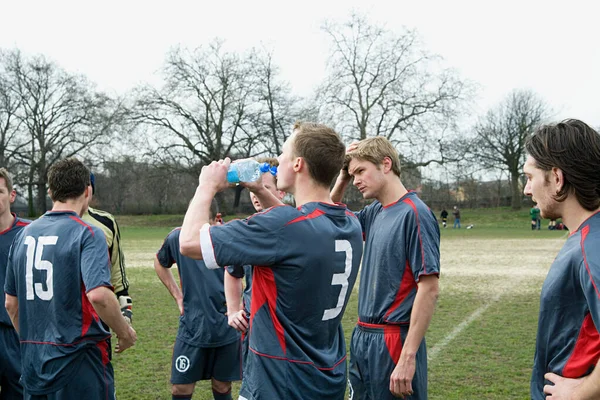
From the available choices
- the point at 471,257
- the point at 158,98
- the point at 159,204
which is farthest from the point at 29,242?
the point at 159,204

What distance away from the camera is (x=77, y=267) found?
11.5 feet

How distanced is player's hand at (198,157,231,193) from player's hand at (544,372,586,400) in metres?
1.66

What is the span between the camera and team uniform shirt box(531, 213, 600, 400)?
84.5 inches

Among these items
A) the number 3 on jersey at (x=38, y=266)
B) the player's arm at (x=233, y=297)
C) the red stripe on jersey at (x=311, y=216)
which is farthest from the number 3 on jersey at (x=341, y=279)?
the number 3 on jersey at (x=38, y=266)

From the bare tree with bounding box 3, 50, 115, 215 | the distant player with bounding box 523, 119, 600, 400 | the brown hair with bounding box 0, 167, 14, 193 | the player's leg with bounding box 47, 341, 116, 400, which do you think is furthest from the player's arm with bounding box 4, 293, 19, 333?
the bare tree with bounding box 3, 50, 115, 215

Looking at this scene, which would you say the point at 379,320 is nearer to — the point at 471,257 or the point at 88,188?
the point at 88,188

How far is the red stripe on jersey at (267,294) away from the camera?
8.84 ft

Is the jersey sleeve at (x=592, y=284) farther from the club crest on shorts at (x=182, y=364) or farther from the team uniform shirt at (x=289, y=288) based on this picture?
the club crest on shorts at (x=182, y=364)

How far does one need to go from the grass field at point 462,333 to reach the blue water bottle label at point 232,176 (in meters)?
3.77

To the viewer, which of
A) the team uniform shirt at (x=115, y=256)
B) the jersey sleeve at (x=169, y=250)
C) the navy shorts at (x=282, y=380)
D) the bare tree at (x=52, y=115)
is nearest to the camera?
the navy shorts at (x=282, y=380)

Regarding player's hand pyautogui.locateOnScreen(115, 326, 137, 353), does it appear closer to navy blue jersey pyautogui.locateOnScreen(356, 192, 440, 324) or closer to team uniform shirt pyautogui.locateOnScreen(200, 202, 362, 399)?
team uniform shirt pyautogui.locateOnScreen(200, 202, 362, 399)

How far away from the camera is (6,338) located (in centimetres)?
428

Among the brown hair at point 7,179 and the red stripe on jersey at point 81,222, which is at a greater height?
the brown hair at point 7,179

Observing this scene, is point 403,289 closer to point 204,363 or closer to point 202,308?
point 202,308
